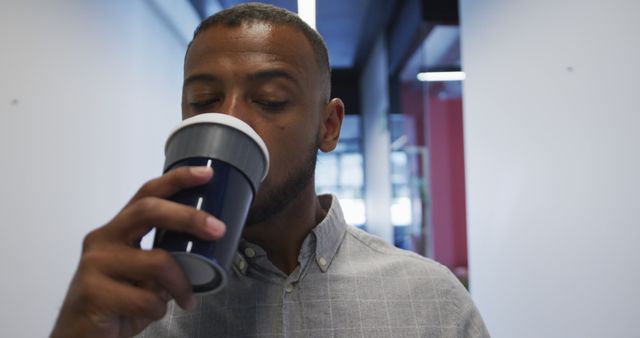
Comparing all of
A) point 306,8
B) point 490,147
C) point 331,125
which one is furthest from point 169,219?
point 306,8

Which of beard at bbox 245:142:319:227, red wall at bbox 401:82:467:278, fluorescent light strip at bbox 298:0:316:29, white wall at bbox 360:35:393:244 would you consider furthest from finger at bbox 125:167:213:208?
white wall at bbox 360:35:393:244

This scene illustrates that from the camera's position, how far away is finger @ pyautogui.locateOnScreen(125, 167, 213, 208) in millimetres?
420

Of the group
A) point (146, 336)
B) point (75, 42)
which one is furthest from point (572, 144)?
point (75, 42)

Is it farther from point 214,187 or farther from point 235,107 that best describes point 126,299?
point 235,107

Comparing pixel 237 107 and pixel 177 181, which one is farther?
pixel 237 107

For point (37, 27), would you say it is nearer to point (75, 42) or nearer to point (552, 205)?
point (75, 42)

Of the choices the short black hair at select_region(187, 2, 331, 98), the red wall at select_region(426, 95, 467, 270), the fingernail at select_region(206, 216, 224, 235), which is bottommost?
the red wall at select_region(426, 95, 467, 270)

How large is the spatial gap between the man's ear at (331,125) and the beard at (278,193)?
3.9 inches

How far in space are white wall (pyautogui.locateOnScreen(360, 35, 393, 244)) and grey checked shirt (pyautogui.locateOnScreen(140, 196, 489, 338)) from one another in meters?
4.15

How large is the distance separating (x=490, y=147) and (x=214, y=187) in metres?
1.64

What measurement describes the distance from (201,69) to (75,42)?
1496 mm

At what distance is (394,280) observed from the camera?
0.81m

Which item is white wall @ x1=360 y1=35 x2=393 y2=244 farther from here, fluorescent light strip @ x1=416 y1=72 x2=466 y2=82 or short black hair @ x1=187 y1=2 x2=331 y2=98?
short black hair @ x1=187 y1=2 x2=331 y2=98

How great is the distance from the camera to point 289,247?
835 millimetres
